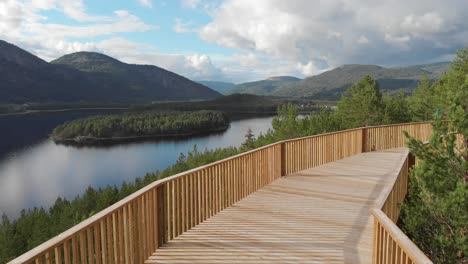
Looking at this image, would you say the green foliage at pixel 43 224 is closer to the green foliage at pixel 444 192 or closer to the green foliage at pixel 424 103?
the green foliage at pixel 444 192

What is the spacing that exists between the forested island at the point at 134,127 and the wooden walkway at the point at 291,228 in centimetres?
8224

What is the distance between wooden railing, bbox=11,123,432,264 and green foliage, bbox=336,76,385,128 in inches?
799

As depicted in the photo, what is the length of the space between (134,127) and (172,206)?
3558 inches

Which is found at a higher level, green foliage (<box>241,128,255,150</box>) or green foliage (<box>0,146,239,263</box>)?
green foliage (<box>241,128,255,150</box>)

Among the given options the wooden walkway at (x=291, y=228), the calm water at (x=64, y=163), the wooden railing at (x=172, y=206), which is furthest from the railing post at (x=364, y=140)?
the calm water at (x=64, y=163)

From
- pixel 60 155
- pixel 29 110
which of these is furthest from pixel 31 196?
pixel 29 110

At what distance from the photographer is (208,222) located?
5.64m

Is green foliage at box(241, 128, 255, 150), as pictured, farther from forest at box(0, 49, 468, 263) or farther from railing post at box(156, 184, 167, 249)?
railing post at box(156, 184, 167, 249)

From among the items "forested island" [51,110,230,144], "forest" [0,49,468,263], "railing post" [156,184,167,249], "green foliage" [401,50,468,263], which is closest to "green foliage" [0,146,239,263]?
"forest" [0,49,468,263]

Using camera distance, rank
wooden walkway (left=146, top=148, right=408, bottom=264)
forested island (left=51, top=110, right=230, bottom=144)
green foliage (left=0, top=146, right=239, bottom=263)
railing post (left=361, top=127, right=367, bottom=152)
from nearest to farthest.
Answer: wooden walkway (left=146, top=148, right=408, bottom=264) < railing post (left=361, top=127, right=367, bottom=152) < green foliage (left=0, top=146, right=239, bottom=263) < forested island (left=51, top=110, right=230, bottom=144)

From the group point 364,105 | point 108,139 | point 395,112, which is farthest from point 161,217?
point 108,139

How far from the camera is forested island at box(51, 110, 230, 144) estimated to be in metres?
85.8

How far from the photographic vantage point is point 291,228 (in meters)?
5.43

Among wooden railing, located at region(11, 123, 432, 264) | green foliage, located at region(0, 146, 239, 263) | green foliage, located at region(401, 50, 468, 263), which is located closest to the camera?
wooden railing, located at region(11, 123, 432, 264)
